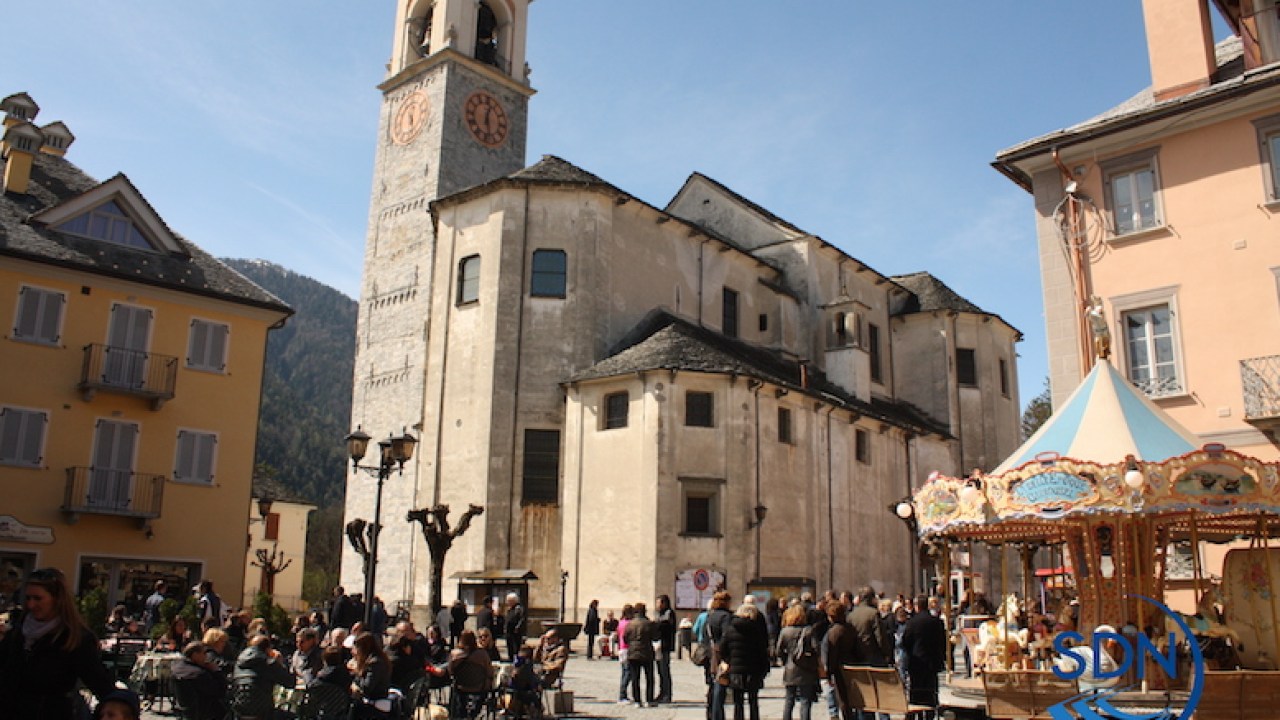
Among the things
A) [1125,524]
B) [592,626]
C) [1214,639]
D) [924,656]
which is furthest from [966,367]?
[924,656]

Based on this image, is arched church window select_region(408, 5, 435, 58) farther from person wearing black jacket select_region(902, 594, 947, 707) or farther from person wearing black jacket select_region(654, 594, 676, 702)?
person wearing black jacket select_region(902, 594, 947, 707)

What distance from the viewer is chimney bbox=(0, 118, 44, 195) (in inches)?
997

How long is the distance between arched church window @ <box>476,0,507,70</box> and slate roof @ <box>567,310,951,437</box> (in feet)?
65.5

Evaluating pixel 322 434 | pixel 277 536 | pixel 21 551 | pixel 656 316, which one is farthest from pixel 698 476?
pixel 322 434

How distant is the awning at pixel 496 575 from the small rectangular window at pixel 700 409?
229 inches

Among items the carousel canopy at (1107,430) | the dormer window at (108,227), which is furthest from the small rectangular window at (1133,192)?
the dormer window at (108,227)

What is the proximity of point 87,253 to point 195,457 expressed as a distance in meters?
5.36

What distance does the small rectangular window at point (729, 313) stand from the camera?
36125 millimetres

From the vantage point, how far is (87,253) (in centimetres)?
2439

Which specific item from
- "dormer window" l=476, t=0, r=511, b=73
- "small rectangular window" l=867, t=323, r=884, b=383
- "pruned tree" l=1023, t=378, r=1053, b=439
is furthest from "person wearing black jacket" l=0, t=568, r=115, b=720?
"pruned tree" l=1023, t=378, r=1053, b=439

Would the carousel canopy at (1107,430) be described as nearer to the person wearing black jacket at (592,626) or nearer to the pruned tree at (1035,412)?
the person wearing black jacket at (592,626)

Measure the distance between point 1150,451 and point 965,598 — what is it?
37.2 feet

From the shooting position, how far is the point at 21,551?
22.1 metres

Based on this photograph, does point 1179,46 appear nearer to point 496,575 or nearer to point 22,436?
point 496,575
